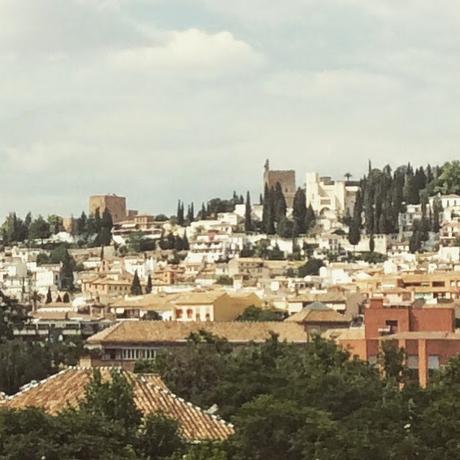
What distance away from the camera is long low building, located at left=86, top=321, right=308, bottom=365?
71312 mm

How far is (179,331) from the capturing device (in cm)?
7300

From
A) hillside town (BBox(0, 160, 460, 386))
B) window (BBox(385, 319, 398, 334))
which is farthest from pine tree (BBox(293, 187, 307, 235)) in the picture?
window (BBox(385, 319, 398, 334))

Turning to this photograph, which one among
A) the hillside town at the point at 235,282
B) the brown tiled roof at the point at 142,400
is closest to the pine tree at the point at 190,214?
the hillside town at the point at 235,282

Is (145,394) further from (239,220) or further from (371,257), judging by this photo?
(239,220)

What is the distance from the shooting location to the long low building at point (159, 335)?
71.3 metres

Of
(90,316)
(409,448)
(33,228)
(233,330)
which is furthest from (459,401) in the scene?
(33,228)

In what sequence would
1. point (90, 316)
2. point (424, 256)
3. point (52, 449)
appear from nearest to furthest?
point (52, 449), point (90, 316), point (424, 256)

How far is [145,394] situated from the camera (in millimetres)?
29297

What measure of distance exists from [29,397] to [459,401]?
7.79 meters

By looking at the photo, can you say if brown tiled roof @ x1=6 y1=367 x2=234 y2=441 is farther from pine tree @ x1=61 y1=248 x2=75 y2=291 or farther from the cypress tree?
the cypress tree

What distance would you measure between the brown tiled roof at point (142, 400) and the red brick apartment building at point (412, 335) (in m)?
22.0

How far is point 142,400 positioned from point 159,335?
43.9 meters

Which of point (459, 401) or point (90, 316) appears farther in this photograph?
point (90, 316)

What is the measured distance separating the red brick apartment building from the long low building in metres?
9.86
